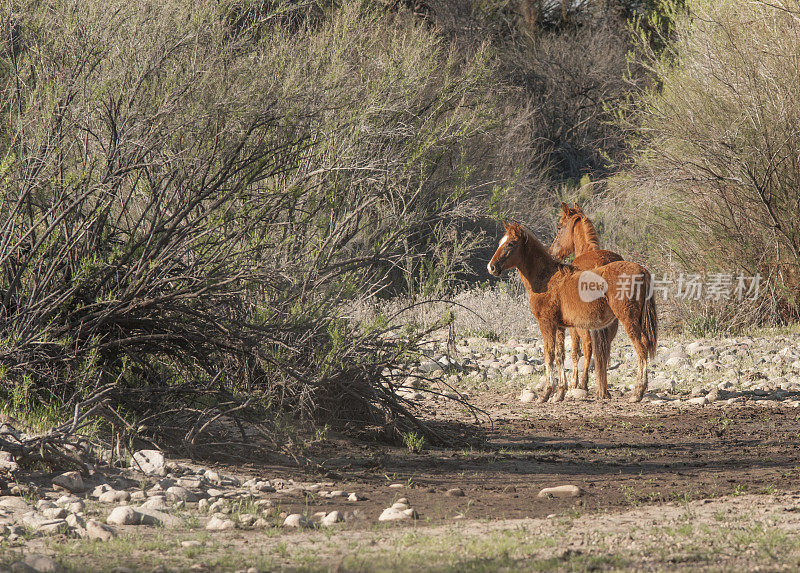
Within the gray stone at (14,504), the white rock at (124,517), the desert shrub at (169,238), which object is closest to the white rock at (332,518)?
the white rock at (124,517)

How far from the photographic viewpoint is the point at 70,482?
5109 millimetres

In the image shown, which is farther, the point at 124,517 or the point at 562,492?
the point at 562,492

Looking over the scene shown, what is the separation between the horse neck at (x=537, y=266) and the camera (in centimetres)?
947

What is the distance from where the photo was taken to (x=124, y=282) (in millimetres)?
6090

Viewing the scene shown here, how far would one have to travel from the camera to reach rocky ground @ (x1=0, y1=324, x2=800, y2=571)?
13.3ft

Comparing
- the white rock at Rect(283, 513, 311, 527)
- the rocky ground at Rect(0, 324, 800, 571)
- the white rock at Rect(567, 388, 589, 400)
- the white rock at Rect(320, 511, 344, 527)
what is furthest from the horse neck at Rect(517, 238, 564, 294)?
the white rock at Rect(283, 513, 311, 527)

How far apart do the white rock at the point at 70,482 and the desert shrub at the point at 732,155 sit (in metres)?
9.60

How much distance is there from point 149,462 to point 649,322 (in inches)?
217

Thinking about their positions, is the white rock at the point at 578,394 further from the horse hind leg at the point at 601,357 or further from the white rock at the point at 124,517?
the white rock at the point at 124,517

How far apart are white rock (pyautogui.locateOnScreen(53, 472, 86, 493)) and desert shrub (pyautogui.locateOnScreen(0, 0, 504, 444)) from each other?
0.61 m

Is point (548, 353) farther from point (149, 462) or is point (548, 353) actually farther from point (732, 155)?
point (149, 462)

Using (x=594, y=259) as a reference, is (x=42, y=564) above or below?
below

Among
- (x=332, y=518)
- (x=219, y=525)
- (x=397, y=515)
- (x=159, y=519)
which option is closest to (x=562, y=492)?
(x=397, y=515)

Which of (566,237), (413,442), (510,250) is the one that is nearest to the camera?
(413,442)
